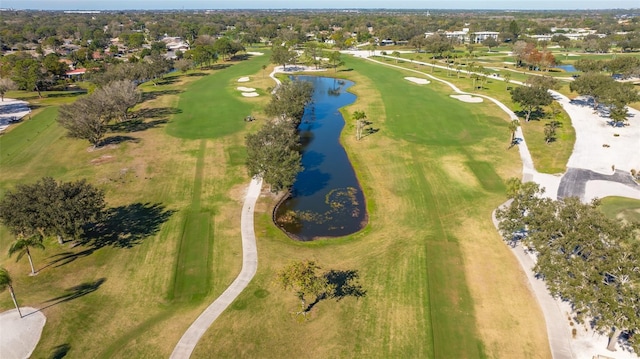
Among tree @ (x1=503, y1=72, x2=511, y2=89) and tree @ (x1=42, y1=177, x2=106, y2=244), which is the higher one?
tree @ (x1=503, y1=72, x2=511, y2=89)

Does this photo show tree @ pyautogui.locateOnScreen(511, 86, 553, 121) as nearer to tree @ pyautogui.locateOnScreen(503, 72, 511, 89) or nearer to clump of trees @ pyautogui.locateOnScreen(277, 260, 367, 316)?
tree @ pyautogui.locateOnScreen(503, 72, 511, 89)

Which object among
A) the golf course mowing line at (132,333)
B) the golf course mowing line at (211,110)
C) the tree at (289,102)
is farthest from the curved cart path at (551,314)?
the golf course mowing line at (211,110)

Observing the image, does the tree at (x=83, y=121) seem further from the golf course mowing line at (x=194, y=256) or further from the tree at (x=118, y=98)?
the golf course mowing line at (x=194, y=256)

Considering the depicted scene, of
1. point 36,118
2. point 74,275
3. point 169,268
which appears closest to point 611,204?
point 169,268

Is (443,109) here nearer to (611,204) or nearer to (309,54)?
(611,204)

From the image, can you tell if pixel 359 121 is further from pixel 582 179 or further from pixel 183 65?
pixel 183 65

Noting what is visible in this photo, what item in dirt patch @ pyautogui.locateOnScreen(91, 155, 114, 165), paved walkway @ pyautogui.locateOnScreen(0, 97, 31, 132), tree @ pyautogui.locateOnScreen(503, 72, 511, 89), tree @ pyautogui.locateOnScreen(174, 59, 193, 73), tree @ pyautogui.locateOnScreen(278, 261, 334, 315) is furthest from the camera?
tree @ pyautogui.locateOnScreen(174, 59, 193, 73)

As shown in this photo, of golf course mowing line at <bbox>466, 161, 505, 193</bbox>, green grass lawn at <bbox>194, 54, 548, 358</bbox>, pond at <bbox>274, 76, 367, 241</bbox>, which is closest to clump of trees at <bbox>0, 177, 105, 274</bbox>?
green grass lawn at <bbox>194, 54, 548, 358</bbox>
